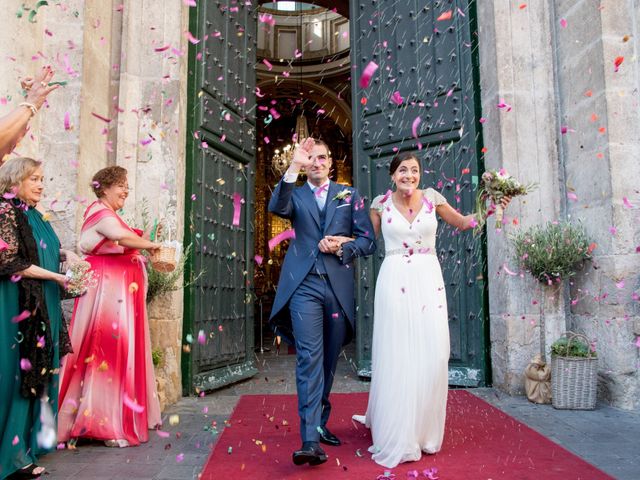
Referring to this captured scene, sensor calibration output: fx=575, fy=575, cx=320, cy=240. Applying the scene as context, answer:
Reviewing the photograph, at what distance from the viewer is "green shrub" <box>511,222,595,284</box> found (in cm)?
514

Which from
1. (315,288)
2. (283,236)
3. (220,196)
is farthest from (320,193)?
(283,236)

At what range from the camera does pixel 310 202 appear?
3.62 meters

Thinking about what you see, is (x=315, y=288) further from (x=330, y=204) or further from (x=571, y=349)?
(x=571, y=349)

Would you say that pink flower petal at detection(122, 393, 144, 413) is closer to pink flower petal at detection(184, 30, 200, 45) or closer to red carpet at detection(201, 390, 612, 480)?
red carpet at detection(201, 390, 612, 480)

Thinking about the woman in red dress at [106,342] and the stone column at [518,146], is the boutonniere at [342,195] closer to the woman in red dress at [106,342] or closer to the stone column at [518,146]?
the woman in red dress at [106,342]

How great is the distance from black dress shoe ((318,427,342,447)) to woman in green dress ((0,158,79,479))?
1618 millimetres

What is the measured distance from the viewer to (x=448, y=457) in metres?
3.40

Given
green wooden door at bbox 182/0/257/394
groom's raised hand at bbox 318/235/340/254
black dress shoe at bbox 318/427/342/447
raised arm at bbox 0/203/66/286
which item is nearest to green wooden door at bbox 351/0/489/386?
green wooden door at bbox 182/0/257/394

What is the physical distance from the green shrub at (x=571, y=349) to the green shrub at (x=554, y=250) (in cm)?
57

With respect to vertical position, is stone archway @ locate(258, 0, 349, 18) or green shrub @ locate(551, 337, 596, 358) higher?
stone archway @ locate(258, 0, 349, 18)

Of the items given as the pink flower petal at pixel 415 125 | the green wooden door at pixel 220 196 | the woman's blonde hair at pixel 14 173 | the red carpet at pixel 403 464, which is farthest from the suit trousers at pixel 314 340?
the pink flower petal at pixel 415 125

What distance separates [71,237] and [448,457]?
11.1 feet

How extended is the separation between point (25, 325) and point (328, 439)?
75.7 inches

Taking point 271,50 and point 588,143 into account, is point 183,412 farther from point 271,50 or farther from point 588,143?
point 271,50
